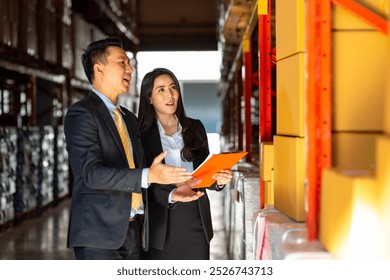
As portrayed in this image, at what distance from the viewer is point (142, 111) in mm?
3359

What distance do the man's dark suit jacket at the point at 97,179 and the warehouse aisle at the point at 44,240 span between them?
12.4 ft

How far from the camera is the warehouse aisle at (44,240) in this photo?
6703mm

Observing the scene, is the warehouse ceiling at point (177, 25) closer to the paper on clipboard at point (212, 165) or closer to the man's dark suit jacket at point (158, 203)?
the man's dark suit jacket at point (158, 203)

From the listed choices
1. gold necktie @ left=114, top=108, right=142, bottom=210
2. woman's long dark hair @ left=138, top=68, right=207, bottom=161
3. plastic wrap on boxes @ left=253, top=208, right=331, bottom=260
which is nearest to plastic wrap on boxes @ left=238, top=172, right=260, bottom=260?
woman's long dark hair @ left=138, top=68, right=207, bottom=161

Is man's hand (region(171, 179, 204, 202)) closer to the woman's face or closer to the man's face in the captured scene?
the woman's face

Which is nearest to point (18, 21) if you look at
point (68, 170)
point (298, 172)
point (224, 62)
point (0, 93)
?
point (0, 93)

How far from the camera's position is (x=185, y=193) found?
3.21 metres

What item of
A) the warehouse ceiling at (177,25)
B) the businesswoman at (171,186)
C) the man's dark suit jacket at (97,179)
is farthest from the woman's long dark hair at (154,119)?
the warehouse ceiling at (177,25)

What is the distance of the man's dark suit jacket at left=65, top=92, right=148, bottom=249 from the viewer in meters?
2.62

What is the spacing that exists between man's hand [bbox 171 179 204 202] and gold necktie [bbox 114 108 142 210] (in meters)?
0.33

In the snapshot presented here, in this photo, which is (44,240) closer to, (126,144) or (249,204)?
(249,204)

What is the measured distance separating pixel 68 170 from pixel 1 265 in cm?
897

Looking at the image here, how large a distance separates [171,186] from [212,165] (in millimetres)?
529

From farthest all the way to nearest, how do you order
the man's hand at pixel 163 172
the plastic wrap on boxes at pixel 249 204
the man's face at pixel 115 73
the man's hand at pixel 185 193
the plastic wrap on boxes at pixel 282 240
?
the plastic wrap on boxes at pixel 249 204 < the man's hand at pixel 185 193 < the man's face at pixel 115 73 < the man's hand at pixel 163 172 < the plastic wrap on boxes at pixel 282 240
